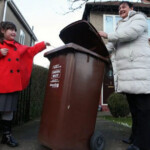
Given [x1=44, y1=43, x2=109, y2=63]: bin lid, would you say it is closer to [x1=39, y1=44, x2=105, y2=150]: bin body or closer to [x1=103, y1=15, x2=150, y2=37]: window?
[x1=39, y1=44, x2=105, y2=150]: bin body

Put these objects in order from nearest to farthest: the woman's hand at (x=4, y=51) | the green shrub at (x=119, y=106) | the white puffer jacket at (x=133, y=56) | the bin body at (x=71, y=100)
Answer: the bin body at (x=71, y=100)
the white puffer jacket at (x=133, y=56)
the woman's hand at (x=4, y=51)
the green shrub at (x=119, y=106)

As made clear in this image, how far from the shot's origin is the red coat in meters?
2.51

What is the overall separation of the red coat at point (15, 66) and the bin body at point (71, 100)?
1.59ft

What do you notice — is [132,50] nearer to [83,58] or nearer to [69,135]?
[83,58]

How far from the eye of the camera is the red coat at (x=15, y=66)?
98.7 inches

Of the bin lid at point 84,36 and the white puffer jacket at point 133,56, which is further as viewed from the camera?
the bin lid at point 84,36

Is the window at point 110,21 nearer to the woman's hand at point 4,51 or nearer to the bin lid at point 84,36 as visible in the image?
the bin lid at point 84,36

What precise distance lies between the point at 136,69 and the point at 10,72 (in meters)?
1.68

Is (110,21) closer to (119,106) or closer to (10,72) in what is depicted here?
(119,106)

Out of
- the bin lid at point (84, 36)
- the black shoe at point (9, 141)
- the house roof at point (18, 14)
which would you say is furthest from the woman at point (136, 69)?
the house roof at point (18, 14)

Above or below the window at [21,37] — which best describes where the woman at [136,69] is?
below

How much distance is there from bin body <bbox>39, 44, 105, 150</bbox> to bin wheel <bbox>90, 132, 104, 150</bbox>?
0.20 feet

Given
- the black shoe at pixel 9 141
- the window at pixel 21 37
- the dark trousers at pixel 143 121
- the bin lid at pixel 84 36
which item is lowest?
the black shoe at pixel 9 141

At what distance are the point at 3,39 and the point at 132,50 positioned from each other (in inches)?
72.3
